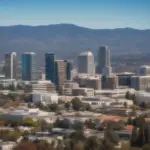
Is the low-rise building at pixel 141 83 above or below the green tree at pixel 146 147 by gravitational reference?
above

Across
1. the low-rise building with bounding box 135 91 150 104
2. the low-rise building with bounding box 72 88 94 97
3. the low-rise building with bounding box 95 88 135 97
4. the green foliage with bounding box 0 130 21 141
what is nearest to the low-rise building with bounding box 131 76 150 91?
the low-rise building with bounding box 95 88 135 97

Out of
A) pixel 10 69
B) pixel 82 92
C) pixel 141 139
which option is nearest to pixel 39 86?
pixel 82 92

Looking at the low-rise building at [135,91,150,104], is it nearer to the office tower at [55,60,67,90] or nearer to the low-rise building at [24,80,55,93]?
the low-rise building at [24,80,55,93]

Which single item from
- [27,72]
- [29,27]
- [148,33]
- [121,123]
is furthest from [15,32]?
[121,123]

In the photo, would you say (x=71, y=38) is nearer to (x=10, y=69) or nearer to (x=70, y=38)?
(x=70, y=38)

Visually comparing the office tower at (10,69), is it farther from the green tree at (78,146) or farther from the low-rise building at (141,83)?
the green tree at (78,146)

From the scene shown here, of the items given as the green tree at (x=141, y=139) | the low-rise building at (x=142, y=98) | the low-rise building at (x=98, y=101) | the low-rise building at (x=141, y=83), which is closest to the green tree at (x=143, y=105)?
the low-rise building at (x=142, y=98)

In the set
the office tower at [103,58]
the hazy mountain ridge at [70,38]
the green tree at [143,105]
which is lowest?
the green tree at [143,105]
